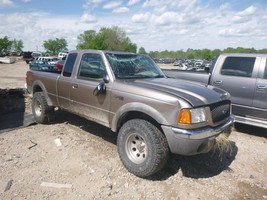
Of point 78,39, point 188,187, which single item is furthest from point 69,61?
point 78,39

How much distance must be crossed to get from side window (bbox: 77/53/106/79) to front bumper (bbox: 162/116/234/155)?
1.69 meters

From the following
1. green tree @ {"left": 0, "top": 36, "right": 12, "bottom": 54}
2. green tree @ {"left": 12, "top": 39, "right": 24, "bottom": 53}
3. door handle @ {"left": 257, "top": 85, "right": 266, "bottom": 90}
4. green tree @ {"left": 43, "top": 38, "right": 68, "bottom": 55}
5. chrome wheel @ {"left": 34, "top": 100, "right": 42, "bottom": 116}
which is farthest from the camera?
green tree @ {"left": 12, "top": 39, "right": 24, "bottom": 53}

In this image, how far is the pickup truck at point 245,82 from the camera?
5730mm

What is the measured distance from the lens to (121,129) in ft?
13.3

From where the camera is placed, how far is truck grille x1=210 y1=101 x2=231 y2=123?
3690mm

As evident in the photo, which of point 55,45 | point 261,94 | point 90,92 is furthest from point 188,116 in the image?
point 55,45

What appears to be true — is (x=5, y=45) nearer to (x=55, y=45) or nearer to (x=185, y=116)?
(x=55, y=45)

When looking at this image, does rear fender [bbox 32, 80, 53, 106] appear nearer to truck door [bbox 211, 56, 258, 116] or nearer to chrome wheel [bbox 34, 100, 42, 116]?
chrome wheel [bbox 34, 100, 42, 116]

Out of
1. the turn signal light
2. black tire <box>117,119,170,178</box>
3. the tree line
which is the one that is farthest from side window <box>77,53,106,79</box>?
the tree line

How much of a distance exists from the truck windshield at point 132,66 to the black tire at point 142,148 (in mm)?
954

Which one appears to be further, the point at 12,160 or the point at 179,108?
the point at 12,160

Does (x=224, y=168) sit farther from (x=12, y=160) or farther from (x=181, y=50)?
(x=181, y=50)

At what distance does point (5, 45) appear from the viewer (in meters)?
87.5

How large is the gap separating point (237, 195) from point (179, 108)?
1.45m
